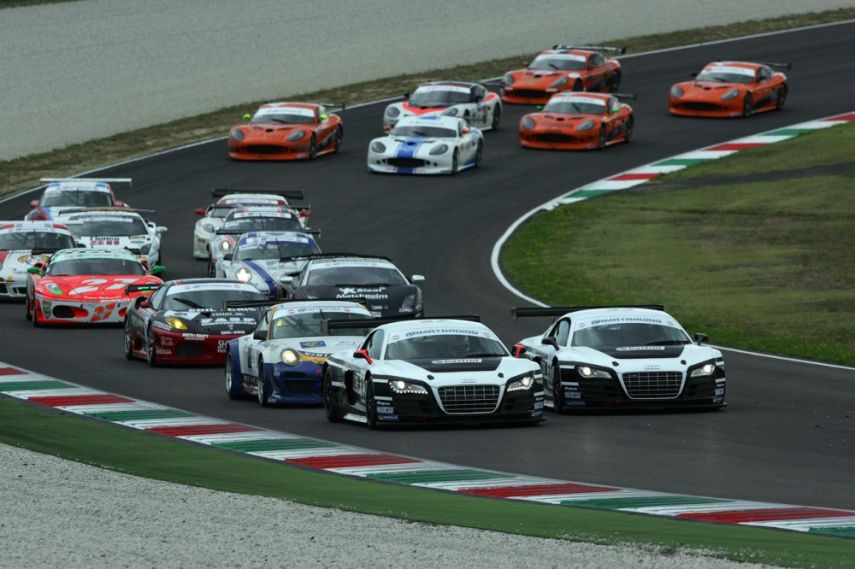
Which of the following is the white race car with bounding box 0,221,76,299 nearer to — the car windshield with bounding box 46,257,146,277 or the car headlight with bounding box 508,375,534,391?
the car windshield with bounding box 46,257,146,277

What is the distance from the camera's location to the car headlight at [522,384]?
2022cm

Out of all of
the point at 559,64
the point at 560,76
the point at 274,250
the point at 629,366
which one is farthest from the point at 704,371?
the point at 559,64

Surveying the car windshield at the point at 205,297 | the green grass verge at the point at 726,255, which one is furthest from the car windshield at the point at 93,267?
the green grass verge at the point at 726,255

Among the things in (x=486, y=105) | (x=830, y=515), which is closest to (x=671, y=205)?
(x=486, y=105)

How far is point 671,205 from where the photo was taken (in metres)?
43.7

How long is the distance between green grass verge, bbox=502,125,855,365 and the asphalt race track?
900 mm

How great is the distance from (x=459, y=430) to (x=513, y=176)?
2714cm

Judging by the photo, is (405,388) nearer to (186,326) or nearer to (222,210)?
(186,326)

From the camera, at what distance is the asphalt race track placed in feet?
58.7

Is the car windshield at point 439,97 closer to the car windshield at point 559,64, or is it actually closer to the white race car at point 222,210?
the car windshield at point 559,64

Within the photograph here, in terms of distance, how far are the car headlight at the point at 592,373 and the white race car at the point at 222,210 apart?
18.5 metres

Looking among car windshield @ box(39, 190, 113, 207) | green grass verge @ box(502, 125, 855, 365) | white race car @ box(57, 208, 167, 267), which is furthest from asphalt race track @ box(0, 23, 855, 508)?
car windshield @ box(39, 190, 113, 207)

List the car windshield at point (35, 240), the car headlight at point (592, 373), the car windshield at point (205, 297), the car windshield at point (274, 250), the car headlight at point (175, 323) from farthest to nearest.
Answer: the car windshield at point (35, 240) → the car windshield at point (274, 250) → the car windshield at point (205, 297) → the car headlight at point (175, 323) → the car headlight at point (592, 373)

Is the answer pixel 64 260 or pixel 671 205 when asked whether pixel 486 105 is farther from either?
pixel 64 260
